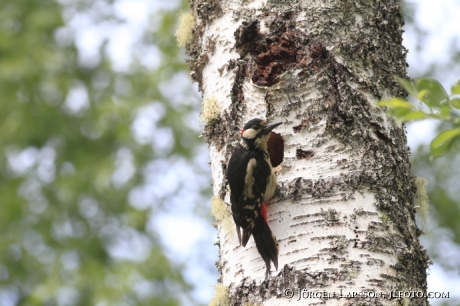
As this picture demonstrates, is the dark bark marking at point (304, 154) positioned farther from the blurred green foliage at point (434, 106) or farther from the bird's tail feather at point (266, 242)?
the blurred green foliage at point (434, 106)

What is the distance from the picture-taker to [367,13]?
3.19m

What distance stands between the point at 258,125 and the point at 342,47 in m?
0.59

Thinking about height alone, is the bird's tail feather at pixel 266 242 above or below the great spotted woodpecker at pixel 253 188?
below

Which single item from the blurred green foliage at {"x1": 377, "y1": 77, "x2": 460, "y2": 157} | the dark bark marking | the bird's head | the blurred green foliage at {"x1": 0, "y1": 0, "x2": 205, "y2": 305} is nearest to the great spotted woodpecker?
the bird's head

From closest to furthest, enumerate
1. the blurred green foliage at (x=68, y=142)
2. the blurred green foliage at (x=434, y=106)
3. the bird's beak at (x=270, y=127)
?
1. the blurred green foliage at (x=434, y=106)
2. the bird's beak at (x=270, y=127)
3. the blurred green foliage at (x=68, y=142)

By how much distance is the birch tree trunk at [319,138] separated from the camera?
258cm

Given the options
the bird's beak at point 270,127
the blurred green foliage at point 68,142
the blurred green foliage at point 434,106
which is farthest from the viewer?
the blurred green foliage at point 68,142

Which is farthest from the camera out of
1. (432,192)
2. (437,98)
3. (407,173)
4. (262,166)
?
(432,192)

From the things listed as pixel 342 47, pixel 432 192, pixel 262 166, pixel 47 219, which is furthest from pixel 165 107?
pixel 342 47

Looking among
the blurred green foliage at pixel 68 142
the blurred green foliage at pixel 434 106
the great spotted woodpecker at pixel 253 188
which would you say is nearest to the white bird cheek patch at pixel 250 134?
the great spotted woodpecker at pixel 253 188

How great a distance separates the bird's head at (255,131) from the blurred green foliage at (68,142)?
438 cm

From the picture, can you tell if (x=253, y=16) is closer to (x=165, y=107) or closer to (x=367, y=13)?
(x=367, y=13)

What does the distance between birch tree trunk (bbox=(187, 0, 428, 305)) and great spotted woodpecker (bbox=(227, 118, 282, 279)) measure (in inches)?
1.9

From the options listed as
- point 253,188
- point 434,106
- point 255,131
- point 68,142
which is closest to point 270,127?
point 255,131
